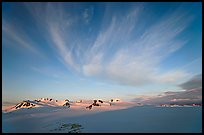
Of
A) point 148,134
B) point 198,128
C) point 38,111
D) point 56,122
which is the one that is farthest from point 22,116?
point 198,128

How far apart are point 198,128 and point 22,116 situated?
21.5 feet

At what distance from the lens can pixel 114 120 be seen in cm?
694

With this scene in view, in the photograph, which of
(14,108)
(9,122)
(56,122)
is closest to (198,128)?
(56,122)

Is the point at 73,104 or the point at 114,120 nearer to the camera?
the point at 114,120

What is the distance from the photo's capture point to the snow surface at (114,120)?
19.4 ft

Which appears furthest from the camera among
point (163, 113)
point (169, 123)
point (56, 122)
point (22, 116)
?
point (22, 116)

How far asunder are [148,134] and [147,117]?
5.95ft

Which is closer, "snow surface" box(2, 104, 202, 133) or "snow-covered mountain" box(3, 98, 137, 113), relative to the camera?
"snow surface" box(2, 104, 202, 133)

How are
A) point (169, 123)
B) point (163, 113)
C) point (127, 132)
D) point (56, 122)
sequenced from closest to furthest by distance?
point (127, 132), point (169, 123), point (56, 122), point (163, 113)

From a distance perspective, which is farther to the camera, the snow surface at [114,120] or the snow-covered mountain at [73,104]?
the snow-covered mountain at [73,104]

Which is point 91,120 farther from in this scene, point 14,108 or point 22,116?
point 14,108

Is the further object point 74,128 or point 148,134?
point 74,128

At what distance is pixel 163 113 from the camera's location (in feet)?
24.3

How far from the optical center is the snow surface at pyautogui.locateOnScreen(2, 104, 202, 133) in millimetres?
5906
